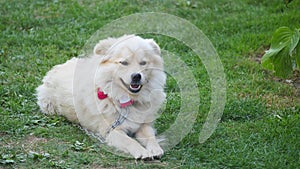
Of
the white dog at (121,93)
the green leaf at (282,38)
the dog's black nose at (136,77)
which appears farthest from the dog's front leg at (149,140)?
the green leaf at (282,38)

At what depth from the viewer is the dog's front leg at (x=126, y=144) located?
17.4 ft

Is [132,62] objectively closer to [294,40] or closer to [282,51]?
[282,51]

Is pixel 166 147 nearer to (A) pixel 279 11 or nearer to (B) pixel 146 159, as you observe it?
(B) pixel 146 159

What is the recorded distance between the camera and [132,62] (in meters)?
5.52

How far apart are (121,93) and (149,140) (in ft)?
1.84

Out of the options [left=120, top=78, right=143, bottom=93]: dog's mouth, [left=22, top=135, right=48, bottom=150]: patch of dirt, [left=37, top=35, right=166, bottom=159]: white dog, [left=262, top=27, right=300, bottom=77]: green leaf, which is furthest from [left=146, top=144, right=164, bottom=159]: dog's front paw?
[left=262, top=27, right=300, bottom=77]: green leaf

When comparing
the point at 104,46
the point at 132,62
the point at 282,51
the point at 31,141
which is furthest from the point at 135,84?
the point at 282,51

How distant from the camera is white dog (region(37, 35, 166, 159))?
5527 mm

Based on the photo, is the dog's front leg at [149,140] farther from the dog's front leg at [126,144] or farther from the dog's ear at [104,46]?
the dog's ear at [104,46]

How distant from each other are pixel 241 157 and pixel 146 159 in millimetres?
887

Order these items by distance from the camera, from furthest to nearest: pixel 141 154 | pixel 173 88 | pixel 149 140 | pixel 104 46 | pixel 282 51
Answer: pixel 173 88 < pixel 104 46 < pixel 149 140 < pixel 282 51 < pixel 141 154

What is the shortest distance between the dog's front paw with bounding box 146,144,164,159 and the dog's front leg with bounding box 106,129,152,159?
41 mm

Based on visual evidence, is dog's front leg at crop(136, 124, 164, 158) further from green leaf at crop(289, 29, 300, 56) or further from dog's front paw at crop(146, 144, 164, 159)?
green leaf at crop(289, 29, 300, 56)

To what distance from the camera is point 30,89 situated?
7062mm
